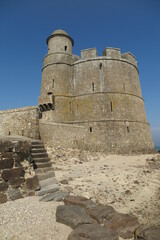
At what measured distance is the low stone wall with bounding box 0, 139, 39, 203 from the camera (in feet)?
11.6

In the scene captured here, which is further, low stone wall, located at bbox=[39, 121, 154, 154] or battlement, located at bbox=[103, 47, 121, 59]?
battlement, located at bbox=[103, 47, 121, 59]

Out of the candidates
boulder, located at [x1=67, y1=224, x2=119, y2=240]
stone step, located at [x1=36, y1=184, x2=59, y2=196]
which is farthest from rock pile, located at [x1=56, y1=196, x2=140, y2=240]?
stone step, located at [x1=36, y1=184, x2=59, y2=196]

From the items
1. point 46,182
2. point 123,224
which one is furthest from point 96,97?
point 123,224

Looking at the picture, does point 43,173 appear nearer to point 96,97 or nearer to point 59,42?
point 96,97

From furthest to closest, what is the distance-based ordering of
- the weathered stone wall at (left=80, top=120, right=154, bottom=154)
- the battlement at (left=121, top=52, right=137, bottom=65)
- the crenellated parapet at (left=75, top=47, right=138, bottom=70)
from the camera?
1. the battlement at (left=121, top=52, right=137, bottom=65)
2. the crenellated parapet at (left=75, top=47, right=138, bottom=70)
3. the weathered stone wall at (left=80, top=120, right=154, bottom=154)

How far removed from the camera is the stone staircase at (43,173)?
4.03 m

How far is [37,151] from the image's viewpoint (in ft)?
20.3

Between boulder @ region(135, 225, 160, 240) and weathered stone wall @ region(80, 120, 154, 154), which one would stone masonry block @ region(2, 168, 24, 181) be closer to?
boulder @ region(135, 225, 160, 240)

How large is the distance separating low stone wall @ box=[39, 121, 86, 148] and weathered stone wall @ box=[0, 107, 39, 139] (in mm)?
796

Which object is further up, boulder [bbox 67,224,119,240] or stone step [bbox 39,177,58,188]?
stone step [bbox 39,177,58,188]

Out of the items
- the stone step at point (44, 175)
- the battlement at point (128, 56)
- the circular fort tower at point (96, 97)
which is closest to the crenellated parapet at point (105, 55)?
the circular fort tower at point (96, 97)

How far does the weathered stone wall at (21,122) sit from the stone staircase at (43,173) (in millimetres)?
2875

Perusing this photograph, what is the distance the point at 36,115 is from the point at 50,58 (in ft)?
37.9

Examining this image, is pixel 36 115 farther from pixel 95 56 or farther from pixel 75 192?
pixel 95 56
